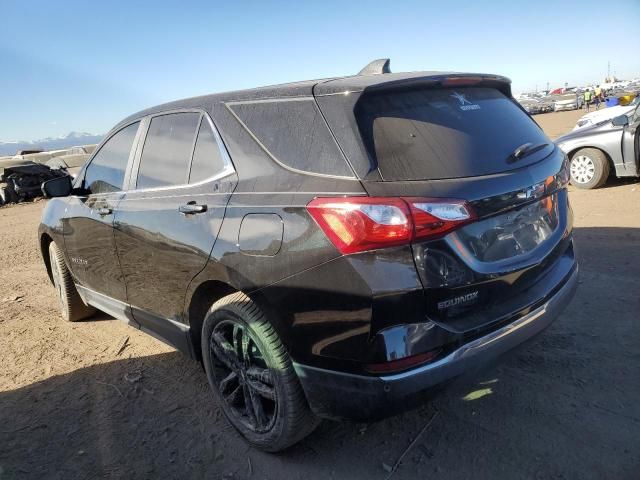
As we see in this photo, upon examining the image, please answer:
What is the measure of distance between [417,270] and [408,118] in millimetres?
736

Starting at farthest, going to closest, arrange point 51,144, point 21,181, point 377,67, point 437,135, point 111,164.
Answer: point 51,144 → point 21,181 → point 111,164 → point 377,67 → point 437,135

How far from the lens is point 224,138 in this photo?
2.61m

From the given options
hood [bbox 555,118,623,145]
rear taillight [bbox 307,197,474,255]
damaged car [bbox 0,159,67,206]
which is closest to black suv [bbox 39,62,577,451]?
rear taillight [bbox 307,197,474,255]

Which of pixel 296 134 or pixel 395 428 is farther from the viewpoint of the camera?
pixel 395 428

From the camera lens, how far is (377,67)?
2807 millimetres

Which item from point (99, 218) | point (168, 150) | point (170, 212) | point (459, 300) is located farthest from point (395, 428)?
point (99, 218)

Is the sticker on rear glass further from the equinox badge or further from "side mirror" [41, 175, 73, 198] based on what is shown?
"side mirror" [41, 175, 73, 198]

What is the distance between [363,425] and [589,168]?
7498 millimetres

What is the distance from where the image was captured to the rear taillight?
1.90 meters

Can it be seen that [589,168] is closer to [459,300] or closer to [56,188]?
[459,300]

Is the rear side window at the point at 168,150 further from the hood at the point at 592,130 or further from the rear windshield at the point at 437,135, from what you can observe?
the hood at the point at 592,130

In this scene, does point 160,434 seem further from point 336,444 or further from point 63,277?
point 63,277

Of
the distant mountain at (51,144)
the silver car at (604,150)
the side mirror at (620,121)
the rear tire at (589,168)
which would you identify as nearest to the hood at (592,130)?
the silver car at (604,150)

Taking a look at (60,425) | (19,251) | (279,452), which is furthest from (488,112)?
(19,251)
